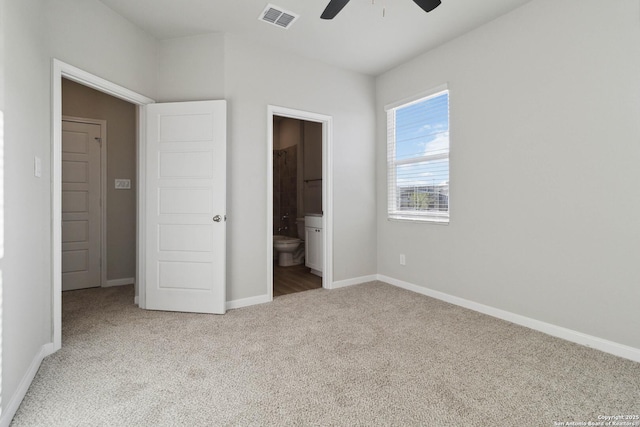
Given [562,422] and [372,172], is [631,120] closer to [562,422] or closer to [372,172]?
[562,422]

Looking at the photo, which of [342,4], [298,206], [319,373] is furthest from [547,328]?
[298,206]

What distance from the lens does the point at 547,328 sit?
2562 millimetres

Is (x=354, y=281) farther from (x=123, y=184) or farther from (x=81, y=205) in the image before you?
(x=81, y=205)

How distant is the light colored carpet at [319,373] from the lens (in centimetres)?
157

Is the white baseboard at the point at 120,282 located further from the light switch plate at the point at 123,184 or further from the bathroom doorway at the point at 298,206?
the bathroom doorway at the point at 298,206

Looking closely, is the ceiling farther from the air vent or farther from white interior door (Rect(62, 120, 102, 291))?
white interior door (Rect(62, 120, 102, 291))

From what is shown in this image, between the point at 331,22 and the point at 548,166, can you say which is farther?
the point at 331,22

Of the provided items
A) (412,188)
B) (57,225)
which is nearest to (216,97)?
(57,225)

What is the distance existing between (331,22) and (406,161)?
1.73 metres

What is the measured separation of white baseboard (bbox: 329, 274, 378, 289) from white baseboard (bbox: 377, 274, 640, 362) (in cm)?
65

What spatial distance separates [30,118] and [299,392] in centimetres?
227

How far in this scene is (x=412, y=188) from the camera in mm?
3787

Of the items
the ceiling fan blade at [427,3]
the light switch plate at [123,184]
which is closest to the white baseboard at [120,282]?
the light switch plate at [123,184]

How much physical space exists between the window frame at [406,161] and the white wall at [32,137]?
2927 millimetres
